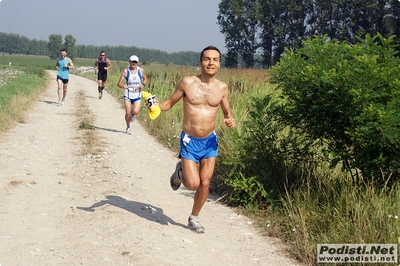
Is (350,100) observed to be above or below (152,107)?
above

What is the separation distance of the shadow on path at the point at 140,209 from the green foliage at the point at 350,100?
6.73 ft

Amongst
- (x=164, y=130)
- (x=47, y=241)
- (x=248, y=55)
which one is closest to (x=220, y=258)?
(x=47, y=241)

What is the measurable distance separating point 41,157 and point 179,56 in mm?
132294

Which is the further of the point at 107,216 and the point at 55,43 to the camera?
the point at 55,43

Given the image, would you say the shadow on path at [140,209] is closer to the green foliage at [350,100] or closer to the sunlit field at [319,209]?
the sunlit field at [319,209]

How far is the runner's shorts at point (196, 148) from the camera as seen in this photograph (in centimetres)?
581

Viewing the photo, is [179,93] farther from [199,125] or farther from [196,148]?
[196,148]

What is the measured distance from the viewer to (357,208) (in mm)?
5301

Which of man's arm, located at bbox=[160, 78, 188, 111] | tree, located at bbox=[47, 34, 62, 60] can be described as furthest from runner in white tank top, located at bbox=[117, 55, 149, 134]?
tree, located at bbox=[47, 34, 62, 60]

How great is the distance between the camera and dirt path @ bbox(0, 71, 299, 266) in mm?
4934

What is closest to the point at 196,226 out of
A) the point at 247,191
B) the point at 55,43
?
the point at 247,191

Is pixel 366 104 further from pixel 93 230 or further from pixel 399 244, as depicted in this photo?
pixel 93 230

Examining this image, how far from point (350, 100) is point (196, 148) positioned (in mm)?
1786

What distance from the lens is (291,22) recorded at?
5519cm
